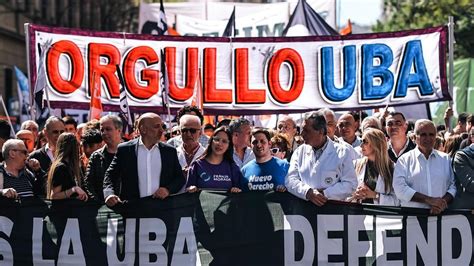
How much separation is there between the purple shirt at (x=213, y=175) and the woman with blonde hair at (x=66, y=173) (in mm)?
934

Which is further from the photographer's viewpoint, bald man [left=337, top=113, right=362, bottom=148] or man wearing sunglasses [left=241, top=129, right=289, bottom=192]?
bald man [left=337, top=113, right=362, bottom=148]

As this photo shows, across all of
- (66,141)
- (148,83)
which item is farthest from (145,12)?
(66,141)

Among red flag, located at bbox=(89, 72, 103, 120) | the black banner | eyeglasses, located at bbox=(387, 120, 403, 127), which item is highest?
red flag, located at bbox=(89, 72, 103, 120)

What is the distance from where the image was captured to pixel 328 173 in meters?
9.31

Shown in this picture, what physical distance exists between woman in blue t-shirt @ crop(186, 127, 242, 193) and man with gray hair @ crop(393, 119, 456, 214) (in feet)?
4.48

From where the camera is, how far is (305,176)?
30.7 ft

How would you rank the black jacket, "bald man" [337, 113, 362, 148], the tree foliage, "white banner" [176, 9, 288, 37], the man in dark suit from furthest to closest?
the tree foliage → "white banner" [176, 9, 288, 37] → "bald man" [337, 113, 362, 148] → the black jacket → the man in dark suit

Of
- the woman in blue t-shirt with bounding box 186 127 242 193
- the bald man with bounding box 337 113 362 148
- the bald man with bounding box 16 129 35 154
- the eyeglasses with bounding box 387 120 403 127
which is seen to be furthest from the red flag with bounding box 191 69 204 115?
the woman in blue t-shirt with bounding box 186 127 242 193

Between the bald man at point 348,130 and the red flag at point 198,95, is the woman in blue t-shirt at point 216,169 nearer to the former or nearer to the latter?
the bald man at point 348,130

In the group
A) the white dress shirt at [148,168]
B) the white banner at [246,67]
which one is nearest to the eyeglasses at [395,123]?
the white dress shirt at [148,168]

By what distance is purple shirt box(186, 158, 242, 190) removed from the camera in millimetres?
9562

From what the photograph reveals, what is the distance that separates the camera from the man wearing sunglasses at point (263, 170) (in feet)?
31.6

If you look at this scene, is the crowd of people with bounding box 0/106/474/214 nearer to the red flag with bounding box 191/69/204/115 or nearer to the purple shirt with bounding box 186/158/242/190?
the purple shirt with bounding box 186/158/242/190

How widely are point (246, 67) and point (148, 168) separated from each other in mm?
5239
